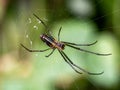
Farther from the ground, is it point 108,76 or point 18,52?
point 18,52

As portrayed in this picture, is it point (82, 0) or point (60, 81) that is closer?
point (60, 81)

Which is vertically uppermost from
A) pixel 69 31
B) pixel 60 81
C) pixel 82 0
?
pixel 82 0

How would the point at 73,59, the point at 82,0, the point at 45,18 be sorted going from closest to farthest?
the point at 73,59
the point at 45,18
the point at 82,0

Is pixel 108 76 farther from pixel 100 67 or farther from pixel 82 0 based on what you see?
pixel 82 0

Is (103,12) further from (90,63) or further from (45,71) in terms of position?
(45,71)

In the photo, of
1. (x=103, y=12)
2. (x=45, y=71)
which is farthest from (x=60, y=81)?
(x=103, y=12)

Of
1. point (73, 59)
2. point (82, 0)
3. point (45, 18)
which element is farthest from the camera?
point (82, 0)
